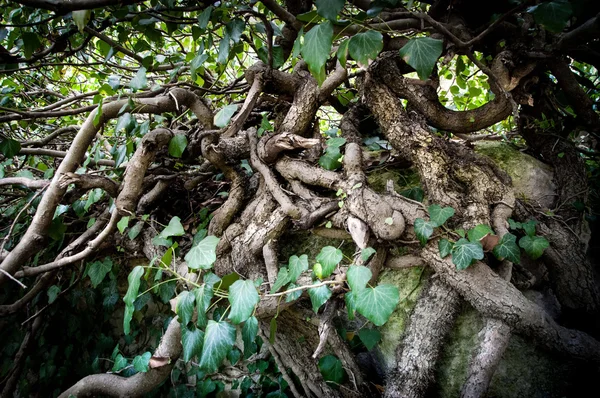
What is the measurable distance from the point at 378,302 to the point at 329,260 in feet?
0.60

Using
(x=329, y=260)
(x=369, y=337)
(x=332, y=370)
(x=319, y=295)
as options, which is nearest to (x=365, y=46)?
(x=329, y=260)

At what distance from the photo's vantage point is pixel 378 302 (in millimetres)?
903

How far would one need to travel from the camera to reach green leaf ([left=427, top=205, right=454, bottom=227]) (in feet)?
3.47

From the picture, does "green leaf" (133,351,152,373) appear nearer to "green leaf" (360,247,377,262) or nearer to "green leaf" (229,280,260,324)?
"green leaf" (229,280,260,324)

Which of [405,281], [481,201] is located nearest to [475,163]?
[481,201]

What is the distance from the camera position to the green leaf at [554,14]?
84cm

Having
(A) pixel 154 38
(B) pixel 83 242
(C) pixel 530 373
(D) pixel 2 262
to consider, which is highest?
(A) pixel 154 38

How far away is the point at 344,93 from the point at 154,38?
965 millimetres

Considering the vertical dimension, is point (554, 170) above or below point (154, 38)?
below

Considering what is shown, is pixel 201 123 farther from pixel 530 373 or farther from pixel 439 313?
pixel 530 373

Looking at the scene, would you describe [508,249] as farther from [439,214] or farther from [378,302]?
[378,302]

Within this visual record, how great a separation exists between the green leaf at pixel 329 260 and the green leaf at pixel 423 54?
0.55 meters

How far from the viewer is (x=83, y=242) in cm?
156

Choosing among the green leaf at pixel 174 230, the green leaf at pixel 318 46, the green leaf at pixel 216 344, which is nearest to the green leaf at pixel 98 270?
the green leaf at pixel 174 230
